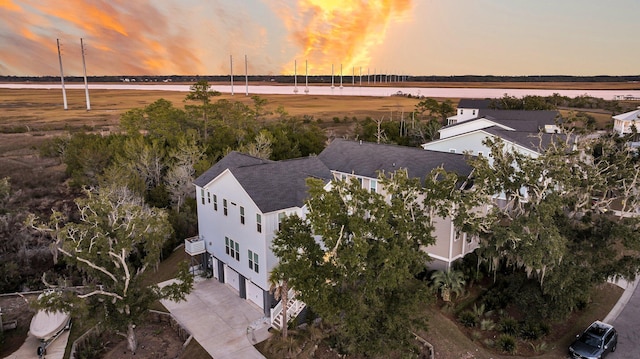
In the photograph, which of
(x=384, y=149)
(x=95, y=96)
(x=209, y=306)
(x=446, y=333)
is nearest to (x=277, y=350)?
(x=209, y=306)

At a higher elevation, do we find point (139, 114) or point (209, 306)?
point (139, 114)

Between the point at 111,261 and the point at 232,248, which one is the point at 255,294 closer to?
the point at 232,248

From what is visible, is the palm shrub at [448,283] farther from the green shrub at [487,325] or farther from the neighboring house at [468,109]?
the neighboring house at [468,109]

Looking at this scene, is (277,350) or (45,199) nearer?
(277,350)

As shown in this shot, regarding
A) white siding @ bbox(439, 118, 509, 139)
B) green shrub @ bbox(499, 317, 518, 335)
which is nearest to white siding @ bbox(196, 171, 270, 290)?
green shrub @ bbox(499, 317, 518, 335)

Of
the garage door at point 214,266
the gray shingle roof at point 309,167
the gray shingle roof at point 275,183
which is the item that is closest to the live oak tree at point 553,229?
the gray shingle roof at point 309,167

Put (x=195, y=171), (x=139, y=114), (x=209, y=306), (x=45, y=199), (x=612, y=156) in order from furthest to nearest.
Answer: (x=139, y=114), (x=45, y=199), (x=195, y=171), (x=612, y=156), (x=209, y=306)

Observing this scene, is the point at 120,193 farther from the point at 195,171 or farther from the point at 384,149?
the point at 384,149
